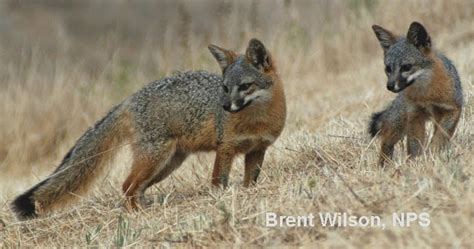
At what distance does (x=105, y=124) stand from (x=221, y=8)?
308 inches

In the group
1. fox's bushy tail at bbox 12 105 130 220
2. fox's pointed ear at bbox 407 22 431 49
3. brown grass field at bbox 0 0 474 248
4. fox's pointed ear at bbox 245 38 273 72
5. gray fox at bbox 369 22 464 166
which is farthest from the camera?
fox's bushy tail at bbox 12 105 130 220

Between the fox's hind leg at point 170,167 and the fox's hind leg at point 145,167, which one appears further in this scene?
the fox's hind leg at point 170,167

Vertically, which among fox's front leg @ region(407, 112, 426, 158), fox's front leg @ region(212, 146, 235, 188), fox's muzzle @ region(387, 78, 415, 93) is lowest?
fox's front leg @ region(212, 146, 235, 188)

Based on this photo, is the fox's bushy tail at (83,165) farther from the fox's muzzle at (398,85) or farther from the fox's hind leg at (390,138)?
the fox's muzzle at (398,85)

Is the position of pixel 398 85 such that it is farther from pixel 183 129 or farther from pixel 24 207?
pixel 24 207

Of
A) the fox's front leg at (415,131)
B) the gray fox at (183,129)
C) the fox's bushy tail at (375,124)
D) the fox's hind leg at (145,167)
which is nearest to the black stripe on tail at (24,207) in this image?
the gray fox at (183,129)

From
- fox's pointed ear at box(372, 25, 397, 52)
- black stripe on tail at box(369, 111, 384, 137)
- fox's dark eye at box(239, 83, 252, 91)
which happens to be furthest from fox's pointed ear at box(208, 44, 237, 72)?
black stripe on tail at box(369, 111, 384, 137)

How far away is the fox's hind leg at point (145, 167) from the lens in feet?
24.3

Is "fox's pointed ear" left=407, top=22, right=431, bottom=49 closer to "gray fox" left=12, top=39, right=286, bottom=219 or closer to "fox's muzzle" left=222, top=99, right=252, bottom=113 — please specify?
"gray fox" left=12, top=39, right=286, bottom=219

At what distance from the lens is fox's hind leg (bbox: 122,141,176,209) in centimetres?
740

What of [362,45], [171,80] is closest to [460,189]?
[171,80]

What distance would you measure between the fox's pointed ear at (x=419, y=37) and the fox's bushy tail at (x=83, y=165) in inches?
98.2

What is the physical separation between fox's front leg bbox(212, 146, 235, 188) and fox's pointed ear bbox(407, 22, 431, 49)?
5.52 feet

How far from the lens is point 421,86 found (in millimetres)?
6941
